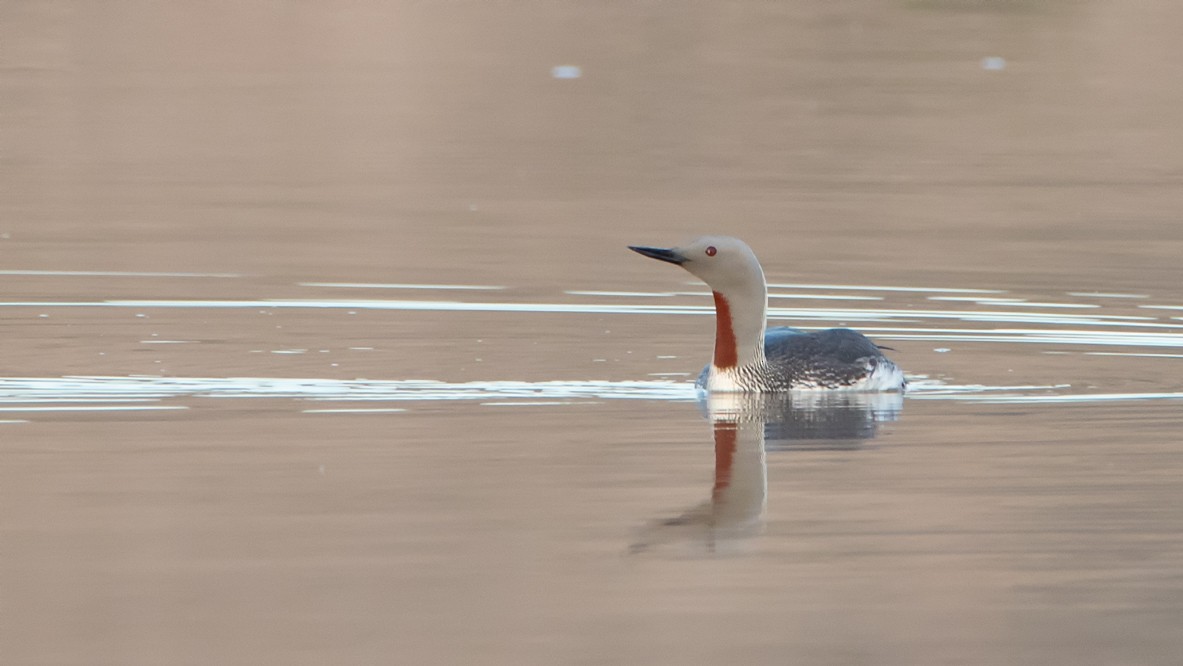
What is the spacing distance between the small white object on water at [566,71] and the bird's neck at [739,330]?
2018 cm

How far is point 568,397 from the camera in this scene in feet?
32.4

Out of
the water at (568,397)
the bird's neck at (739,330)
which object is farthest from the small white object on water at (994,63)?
the bird's neck at (739,330)

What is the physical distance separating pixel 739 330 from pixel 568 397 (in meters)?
0.89

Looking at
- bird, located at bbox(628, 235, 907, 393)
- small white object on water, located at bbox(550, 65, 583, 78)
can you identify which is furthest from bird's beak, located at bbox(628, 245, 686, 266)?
small white object on water, located at bbox(550, 65, 583, 78)

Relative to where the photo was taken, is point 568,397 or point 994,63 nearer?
point 568,397

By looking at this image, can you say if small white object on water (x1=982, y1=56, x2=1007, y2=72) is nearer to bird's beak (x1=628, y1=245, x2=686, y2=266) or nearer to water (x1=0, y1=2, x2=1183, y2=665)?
water (x1=0, y1=2, x2=1183, y2=665)

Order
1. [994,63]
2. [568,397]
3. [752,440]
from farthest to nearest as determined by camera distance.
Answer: [994,63] < [568,397] < [752,440]

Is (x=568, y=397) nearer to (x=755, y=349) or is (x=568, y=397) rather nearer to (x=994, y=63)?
(x=755, y=349)

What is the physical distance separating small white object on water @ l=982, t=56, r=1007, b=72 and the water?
6.07 meters

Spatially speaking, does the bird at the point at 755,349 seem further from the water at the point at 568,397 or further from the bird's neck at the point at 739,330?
the water at the point at 568,397

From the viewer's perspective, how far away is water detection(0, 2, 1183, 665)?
6.33 m

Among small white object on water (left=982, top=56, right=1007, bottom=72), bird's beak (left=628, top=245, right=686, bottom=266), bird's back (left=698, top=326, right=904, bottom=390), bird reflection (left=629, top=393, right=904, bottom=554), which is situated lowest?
bird reflection (left=629, top=393, right=904, bottom=554)

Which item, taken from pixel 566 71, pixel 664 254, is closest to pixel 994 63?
pixel 566 71

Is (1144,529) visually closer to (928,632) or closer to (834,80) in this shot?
(928,632)
